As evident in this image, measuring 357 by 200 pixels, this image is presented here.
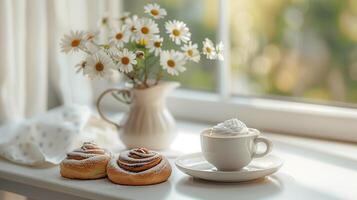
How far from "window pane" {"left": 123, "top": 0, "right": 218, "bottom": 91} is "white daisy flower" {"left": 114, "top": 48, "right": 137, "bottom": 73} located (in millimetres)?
516

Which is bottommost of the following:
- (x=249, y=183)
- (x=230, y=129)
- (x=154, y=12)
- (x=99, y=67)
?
(x=249, y=183)

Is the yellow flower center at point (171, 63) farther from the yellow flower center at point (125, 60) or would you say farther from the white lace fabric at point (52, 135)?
the white lace fabric at point (52, 135)

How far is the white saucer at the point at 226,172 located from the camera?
1317 mm

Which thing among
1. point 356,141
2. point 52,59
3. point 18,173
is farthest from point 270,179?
point 52,59

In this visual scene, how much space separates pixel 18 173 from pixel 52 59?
0.54 meters

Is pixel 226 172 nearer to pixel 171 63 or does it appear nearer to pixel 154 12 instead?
pixel 171 63

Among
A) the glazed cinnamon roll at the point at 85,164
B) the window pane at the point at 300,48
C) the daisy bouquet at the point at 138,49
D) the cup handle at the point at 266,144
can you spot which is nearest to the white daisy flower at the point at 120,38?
the daisy bouquet at the point at 138,49

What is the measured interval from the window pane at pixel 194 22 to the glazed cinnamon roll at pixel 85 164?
64 cm

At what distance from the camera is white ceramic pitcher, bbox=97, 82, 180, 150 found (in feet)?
5.15

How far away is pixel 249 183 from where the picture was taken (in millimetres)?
1336

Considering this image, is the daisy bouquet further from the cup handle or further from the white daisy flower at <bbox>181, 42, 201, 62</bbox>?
the cup handle

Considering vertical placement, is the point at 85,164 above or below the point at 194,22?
below

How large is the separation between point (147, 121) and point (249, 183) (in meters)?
0.33

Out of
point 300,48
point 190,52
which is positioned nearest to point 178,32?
point 190,52
